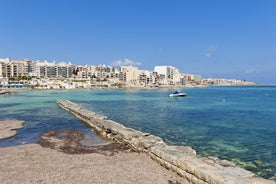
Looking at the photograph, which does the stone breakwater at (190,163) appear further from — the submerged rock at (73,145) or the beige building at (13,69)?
the beige building at (13,69)

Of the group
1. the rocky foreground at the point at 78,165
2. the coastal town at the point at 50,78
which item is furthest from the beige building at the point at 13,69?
the rocky foreground at the point at 78,165

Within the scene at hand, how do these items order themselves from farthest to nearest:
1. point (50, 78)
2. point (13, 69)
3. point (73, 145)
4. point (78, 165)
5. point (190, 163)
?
point (50, 78) < point (13, 69) < point (73, 145) < point (78, 165) < point (190, 163)

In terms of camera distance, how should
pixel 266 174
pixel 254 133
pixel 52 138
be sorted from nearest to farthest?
pixel 266 174 → pixel 52 138 → pixel 254 133

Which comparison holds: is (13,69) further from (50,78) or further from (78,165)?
(78,165)

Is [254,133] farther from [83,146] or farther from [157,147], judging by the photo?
[83,146]

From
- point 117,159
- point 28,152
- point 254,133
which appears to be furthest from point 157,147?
point 254,133

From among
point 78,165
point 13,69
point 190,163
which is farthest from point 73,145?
point 13,69

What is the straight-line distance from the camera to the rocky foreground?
8877mm

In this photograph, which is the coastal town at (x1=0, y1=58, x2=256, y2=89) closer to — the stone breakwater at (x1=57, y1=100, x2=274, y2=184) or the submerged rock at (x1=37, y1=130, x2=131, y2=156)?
the submerged rock at (x1=37, y1=130, x2=131, y2=156)

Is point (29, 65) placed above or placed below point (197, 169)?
above

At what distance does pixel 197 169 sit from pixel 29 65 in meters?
198

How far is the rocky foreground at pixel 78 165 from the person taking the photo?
A: 8.88m

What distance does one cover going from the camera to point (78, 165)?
34.3 feet

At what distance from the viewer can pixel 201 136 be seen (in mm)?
18031
